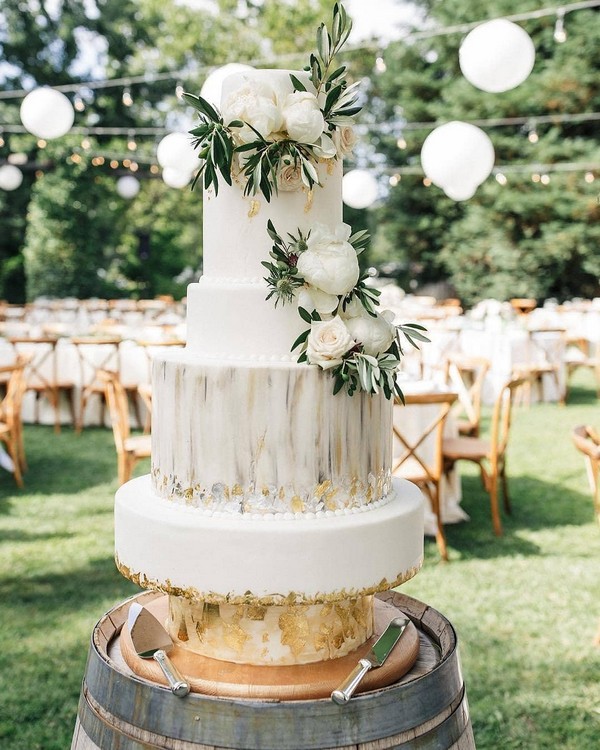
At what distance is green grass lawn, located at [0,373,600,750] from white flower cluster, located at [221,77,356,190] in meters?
2.23

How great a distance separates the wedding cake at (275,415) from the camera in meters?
1.55

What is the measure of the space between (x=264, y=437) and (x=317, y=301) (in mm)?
300

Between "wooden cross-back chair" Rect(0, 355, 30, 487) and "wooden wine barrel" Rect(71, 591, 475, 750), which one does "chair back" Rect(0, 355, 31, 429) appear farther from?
"wooden wine barrel" Rect(71, 591, 475, 750)

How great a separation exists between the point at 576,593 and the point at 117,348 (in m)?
5.37

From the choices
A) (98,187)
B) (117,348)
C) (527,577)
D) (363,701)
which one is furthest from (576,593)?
(98,187)

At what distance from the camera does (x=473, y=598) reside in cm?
409

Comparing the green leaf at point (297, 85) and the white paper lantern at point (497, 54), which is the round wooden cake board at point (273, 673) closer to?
the green leaf at point (297, 85)

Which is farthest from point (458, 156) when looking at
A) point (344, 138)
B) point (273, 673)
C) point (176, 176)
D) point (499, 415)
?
point (273, 673)

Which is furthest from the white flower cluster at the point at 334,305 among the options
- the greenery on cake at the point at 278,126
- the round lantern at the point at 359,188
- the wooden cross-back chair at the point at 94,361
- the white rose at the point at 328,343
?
the round lantern at the point at 359,188

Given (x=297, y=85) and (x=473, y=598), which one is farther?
(x=473, y=598)

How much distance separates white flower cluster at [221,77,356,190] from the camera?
1.58 meters

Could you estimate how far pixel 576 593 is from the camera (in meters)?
4.18

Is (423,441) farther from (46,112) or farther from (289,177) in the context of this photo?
(46,112)

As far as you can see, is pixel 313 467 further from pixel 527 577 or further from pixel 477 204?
pixel 477 204
